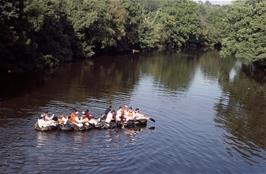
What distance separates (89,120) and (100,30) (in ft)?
213

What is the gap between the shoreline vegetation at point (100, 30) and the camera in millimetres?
65938

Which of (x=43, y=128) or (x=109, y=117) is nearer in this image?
(x=43, y=128)

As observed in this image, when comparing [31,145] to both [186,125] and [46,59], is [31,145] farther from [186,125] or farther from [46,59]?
[46,59]

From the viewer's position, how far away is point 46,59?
244 ft

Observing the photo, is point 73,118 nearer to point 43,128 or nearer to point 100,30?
point 43,128

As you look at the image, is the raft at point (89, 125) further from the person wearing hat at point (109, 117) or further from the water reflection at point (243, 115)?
the water reflection at point (243, 115)

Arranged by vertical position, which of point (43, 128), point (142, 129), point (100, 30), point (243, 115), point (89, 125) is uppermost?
point (100, 30)

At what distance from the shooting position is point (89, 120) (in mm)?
42688

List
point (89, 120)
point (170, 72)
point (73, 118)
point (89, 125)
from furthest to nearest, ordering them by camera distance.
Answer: point (170, 72) < point (89, 120) < point (89, 125) < point (73, 118)

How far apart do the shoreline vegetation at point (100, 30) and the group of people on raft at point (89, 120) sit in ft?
73.4

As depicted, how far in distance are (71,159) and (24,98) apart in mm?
21035

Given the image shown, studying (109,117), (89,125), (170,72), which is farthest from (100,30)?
(89,125)

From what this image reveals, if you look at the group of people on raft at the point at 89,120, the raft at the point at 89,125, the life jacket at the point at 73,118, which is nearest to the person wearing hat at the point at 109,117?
the group of people on raft at the point at 89,120

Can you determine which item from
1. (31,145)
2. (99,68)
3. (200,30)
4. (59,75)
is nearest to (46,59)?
(59,75)
